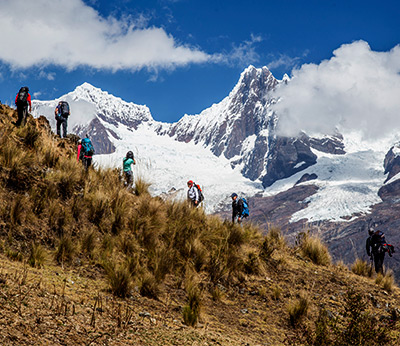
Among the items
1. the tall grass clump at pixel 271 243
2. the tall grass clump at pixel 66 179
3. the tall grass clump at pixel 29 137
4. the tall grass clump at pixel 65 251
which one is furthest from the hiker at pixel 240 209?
the tall grass clump at pixel 65 251

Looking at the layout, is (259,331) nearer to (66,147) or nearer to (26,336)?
(26,336)

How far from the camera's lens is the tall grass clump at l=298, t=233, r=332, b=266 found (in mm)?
11608

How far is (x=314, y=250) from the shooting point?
11758 millimetres

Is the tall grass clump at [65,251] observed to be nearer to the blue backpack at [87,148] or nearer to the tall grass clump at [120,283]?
the tall grass clump at [120,283]

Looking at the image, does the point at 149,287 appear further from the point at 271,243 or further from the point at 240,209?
Result: the point at 240,209

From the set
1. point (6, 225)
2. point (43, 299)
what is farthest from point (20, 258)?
point (43, 299)

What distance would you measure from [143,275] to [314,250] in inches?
268

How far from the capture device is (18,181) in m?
8.23

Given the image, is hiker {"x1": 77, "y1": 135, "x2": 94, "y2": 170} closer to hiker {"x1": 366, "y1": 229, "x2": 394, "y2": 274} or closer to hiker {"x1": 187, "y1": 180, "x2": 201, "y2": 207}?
hiker {"x1": 187, "y1": 180, "x2": 201, "y2": 207}

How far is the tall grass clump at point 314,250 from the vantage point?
11608 mm

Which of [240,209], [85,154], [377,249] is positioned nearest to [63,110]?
[85,154]

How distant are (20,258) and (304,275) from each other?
6.85 metres

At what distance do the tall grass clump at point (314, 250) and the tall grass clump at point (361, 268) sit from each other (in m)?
1.16

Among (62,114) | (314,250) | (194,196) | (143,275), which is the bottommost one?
(143,275)
